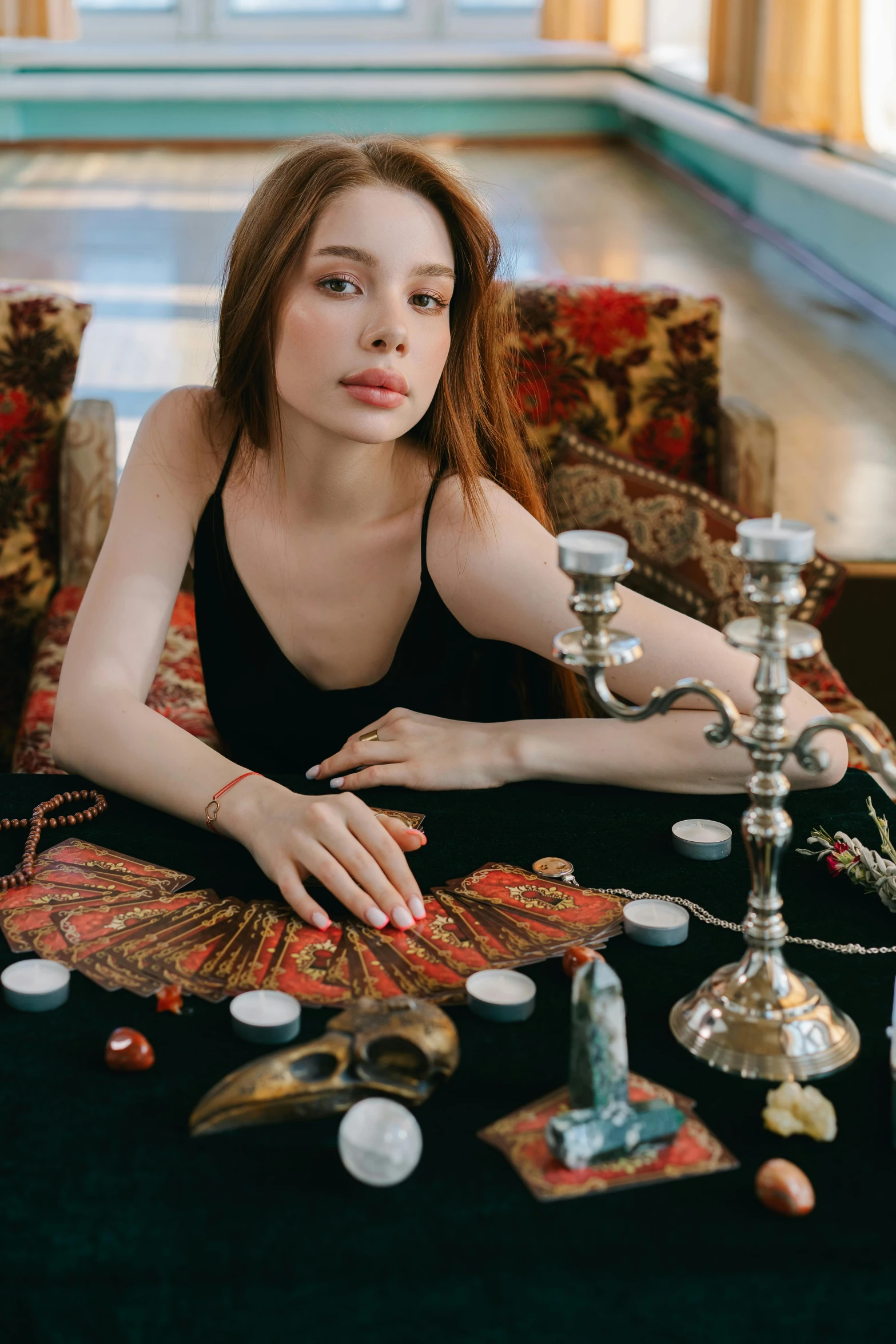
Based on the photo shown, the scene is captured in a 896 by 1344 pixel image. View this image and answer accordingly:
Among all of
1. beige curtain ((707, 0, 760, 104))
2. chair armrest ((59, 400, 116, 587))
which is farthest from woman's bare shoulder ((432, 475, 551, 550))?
beige curtain ((707, 0, 760, 104))

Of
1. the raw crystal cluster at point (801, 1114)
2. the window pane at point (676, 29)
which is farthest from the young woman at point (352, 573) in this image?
the window pane at point (676, 29)

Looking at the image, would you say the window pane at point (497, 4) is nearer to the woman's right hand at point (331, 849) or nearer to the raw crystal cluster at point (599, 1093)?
the woman's right hand at point (331, 849)

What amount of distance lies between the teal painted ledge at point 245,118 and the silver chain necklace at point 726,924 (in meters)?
9.75

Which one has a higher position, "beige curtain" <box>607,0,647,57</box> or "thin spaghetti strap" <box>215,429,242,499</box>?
"beige curtain" <box>607,0,647,57</box>

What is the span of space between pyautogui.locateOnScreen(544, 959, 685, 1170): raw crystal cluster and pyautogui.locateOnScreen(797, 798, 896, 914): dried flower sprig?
342mm

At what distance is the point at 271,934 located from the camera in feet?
3.25

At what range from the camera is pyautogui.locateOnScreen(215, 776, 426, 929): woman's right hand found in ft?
3.34

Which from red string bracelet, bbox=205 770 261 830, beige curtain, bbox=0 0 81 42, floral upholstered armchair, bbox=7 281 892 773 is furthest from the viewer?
beige curtain, bbox=0 0 81 42

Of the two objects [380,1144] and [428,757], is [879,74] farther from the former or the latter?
[380,1144]

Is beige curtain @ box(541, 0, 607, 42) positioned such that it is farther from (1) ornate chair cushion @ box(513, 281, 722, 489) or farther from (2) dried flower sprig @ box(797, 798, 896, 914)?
(2) dried flower sprig @ box(797, 798, 896, 914)

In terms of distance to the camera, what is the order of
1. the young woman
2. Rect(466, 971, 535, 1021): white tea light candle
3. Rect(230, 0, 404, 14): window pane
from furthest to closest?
1. Rect(230, 0, 404, 14): window pane
2. the young woman
3. Rect(466, 971, 535, 1021): white tea light candle

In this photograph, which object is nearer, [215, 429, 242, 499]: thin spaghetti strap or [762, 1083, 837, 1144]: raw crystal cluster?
[762, 1083, 837, 1144]: raw crystal cluster

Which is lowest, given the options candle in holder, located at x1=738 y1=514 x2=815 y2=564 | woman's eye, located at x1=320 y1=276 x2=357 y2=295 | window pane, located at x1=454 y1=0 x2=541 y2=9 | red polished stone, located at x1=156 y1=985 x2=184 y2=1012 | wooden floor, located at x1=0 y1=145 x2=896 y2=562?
wooden floor, located at x1=0 y1=145 x2=896 y2=562

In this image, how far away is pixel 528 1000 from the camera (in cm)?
90
